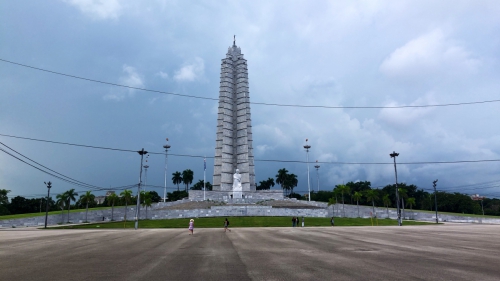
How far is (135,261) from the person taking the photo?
9570 millimetres

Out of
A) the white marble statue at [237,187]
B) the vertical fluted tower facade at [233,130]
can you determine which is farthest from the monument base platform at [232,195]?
the vertical fluted tower facade at [233,130]

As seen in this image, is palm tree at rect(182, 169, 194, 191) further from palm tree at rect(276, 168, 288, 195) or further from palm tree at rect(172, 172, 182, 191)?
palm tree at rect(276, 168, 288, 195)

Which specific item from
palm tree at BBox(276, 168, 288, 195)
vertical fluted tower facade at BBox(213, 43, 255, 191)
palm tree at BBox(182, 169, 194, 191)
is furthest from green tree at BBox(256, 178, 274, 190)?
vertical fluted tower facade at BBox(213, 43, 255, 191)

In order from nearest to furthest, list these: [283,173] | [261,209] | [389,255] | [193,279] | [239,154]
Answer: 1. [193,279]
2. [389,255]
3. [261,209]
4. [239,154]
5. [283,173]

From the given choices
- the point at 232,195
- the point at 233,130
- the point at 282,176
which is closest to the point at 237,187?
the point at 232,195

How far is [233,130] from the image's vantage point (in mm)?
75750

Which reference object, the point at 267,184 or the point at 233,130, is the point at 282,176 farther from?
the point at 233,130

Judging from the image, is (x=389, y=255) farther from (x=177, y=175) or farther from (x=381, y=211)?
(x=177, y=175)

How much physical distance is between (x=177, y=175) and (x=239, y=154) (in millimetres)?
46153

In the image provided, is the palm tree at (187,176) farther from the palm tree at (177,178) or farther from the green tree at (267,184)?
the green tree at (267,184)

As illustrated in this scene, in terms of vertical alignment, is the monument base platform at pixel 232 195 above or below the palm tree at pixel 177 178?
below

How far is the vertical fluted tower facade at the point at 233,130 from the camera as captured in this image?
2788 inches

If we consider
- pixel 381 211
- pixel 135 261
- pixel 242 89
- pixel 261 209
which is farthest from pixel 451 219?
pixel 135 261

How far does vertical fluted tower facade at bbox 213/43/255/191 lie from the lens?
70.8m
